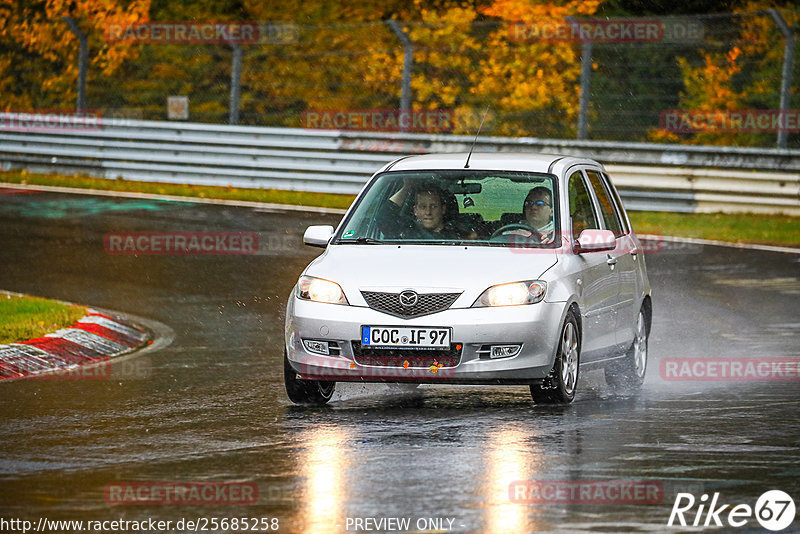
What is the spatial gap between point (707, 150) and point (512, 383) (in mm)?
14293

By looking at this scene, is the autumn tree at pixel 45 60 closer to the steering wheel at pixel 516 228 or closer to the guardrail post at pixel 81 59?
the guardrail post at pixel 81 59

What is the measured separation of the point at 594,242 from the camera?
10.5 meters

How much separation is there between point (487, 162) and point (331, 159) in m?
15.2

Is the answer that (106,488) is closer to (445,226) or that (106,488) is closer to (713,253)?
(445,226)

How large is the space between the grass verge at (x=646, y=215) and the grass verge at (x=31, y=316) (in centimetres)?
1009

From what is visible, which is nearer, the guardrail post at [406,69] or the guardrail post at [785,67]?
the guardrail post at [785,67]

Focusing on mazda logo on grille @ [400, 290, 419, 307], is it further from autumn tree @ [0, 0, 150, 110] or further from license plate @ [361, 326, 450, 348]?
autumn tree @ [0, 0, 150, 110]

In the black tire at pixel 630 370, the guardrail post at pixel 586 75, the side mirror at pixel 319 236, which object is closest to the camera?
the side mirror at pixel 319 236

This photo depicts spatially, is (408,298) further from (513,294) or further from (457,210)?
(457,210)

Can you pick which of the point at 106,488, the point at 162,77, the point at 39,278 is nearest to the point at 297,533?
the point at 106,488

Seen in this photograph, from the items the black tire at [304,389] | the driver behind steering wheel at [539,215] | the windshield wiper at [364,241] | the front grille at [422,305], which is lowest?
the black tire at [304,389]

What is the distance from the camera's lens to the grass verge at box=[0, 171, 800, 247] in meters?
22.0

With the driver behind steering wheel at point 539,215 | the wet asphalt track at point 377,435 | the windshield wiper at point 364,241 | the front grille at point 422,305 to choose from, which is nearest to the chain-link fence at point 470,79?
the wet asphalt track at point 377,435

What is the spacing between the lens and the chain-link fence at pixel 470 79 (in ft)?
93.4
